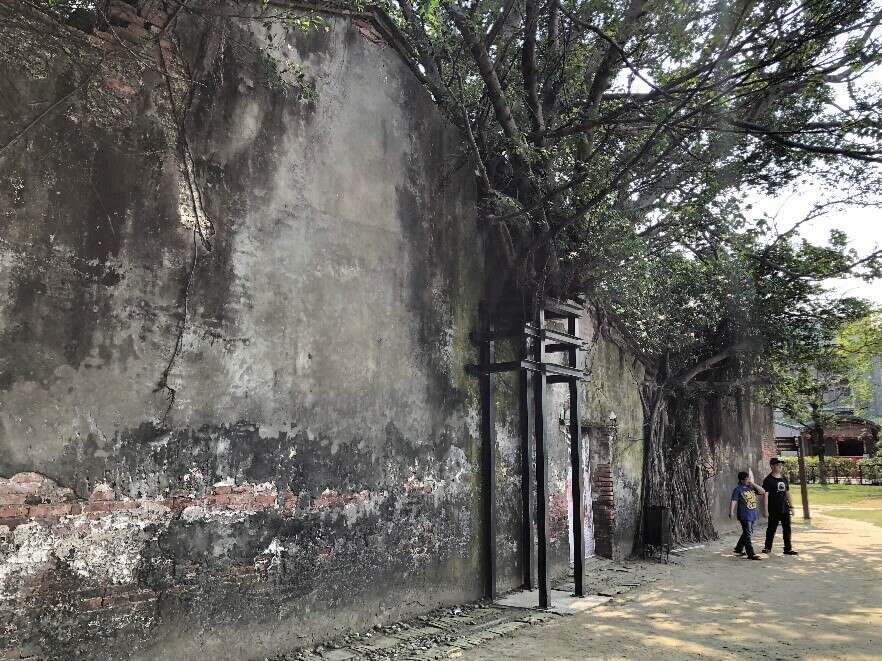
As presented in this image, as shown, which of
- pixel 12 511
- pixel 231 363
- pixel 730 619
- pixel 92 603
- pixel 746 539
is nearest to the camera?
pixel 12 511

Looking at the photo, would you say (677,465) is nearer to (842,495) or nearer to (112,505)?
(112,505)

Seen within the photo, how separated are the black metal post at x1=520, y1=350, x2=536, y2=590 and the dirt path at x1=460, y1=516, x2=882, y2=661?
3.12 ft

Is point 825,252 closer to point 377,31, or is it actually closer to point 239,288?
point 377,31

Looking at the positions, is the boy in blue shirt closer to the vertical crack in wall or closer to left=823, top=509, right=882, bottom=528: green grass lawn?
left=823, top=509, right=882, bottom=528: green grass lawn

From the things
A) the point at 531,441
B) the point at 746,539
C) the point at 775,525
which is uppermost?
the point at 531,441

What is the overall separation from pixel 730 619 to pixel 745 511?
4478 millimetres

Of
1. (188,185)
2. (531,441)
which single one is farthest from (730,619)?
(188,185)

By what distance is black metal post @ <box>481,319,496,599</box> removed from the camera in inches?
272

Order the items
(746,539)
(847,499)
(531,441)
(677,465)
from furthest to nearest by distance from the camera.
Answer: (847,499) < (677,465) < (746,539) < (531,441)

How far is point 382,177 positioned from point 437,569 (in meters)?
3.80

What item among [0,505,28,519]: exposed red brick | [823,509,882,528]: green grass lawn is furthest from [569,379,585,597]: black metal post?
[823,509,882,528]: green grass lawn

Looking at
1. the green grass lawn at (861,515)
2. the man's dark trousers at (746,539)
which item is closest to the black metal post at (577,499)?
the man's dark trousers at (746,539)

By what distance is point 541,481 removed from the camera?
701 cm

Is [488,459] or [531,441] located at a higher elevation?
[531,441]
